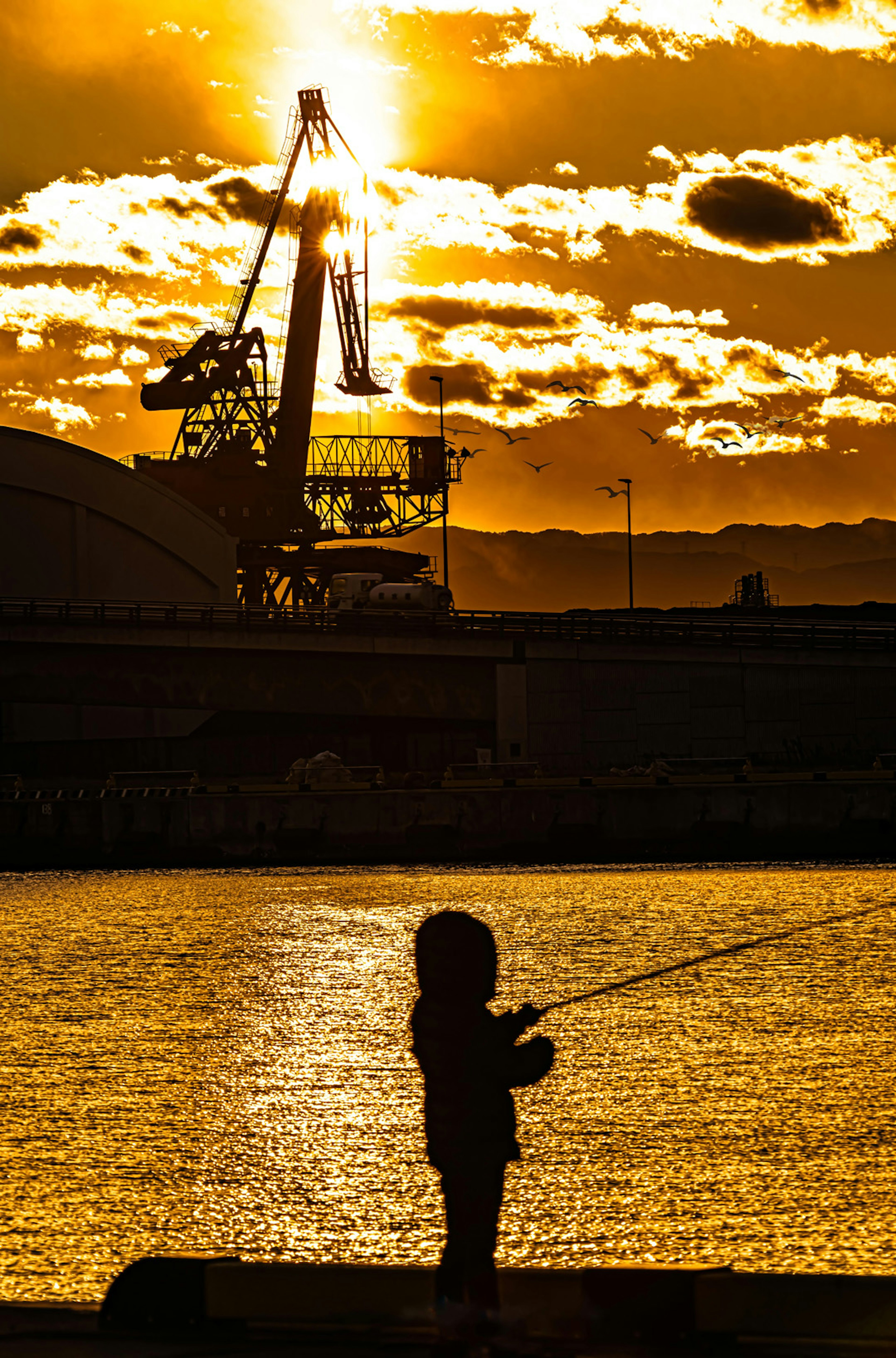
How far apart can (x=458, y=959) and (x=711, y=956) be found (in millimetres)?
12108

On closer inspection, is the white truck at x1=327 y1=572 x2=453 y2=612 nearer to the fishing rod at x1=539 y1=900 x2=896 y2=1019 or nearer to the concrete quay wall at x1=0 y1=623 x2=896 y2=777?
the concrete quay wall at x1=0 y1=623 x2=896 y2=777

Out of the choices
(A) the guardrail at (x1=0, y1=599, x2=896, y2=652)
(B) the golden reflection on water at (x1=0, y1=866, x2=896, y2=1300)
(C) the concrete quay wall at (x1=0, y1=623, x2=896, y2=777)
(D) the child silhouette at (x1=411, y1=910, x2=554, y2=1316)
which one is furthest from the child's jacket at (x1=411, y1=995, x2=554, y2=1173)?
(A) the guardrail at (x1=0, y1=599, x2=896, y2=652)

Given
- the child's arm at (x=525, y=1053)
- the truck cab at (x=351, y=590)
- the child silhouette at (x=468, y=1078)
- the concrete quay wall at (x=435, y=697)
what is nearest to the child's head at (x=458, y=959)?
the child silhouette at (x=468, y=1078)

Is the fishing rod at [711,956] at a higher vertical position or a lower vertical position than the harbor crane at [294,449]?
lower

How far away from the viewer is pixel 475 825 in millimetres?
38094

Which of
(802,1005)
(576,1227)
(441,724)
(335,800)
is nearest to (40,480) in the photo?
(441,724)

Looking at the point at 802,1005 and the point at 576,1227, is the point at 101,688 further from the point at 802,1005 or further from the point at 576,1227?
the point at 576,1227

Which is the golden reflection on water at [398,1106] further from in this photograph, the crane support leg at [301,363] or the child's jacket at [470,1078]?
the crane support leg at [301,363]

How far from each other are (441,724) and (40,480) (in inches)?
1038

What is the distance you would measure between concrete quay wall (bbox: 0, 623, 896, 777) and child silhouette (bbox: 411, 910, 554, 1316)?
4882 cm

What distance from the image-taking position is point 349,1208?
7508mm

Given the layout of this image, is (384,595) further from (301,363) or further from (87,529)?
(301,363)

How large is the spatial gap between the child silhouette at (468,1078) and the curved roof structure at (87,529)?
7297 cm

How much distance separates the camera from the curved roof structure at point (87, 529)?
75.2m
